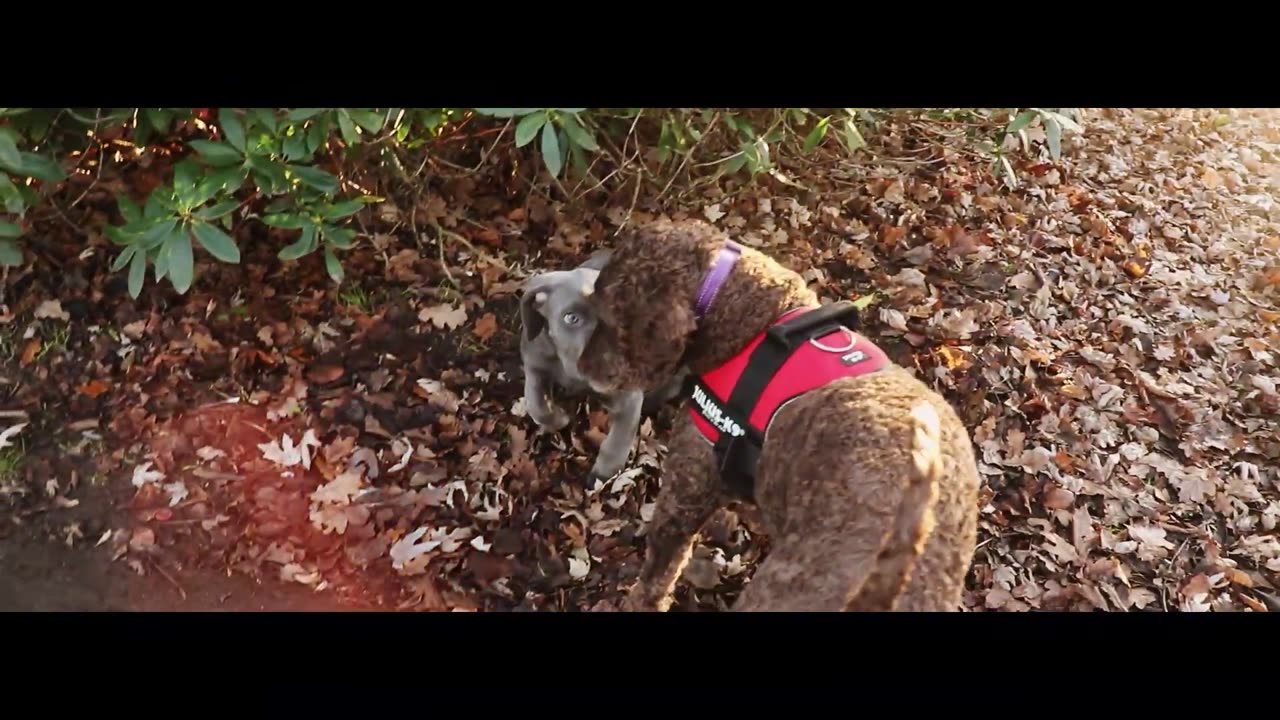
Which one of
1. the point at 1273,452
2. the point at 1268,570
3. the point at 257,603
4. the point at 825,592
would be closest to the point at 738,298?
the point at 825,592

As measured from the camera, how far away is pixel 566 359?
9.16 ft

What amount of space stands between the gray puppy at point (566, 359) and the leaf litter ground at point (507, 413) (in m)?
0.11

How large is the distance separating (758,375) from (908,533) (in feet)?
1.91

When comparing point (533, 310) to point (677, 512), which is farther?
point (533, 310)

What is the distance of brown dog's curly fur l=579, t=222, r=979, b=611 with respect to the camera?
5.99ft

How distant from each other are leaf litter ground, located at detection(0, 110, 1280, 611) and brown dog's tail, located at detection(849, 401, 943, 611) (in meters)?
1.00

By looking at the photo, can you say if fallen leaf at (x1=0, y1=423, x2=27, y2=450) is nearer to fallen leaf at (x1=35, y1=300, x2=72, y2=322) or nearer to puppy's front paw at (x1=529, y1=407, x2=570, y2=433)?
fallen leaf at (x1=35, y1=300, x2=72, y2=322)

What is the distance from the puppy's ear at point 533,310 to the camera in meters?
2.82

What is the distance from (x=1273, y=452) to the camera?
135 inches

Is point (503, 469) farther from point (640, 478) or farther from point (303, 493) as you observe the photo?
point (303, 493)

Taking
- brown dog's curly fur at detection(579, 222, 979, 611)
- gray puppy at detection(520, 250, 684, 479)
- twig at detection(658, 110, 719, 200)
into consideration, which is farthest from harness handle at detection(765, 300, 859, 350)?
twig at detection(658, 110, 719, 200)

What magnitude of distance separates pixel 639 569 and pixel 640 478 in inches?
14.6

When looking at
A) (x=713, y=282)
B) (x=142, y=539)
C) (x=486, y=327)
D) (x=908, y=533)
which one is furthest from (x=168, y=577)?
(x=908, y=533)

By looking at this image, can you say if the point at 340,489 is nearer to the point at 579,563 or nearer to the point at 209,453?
the point at 209,453
